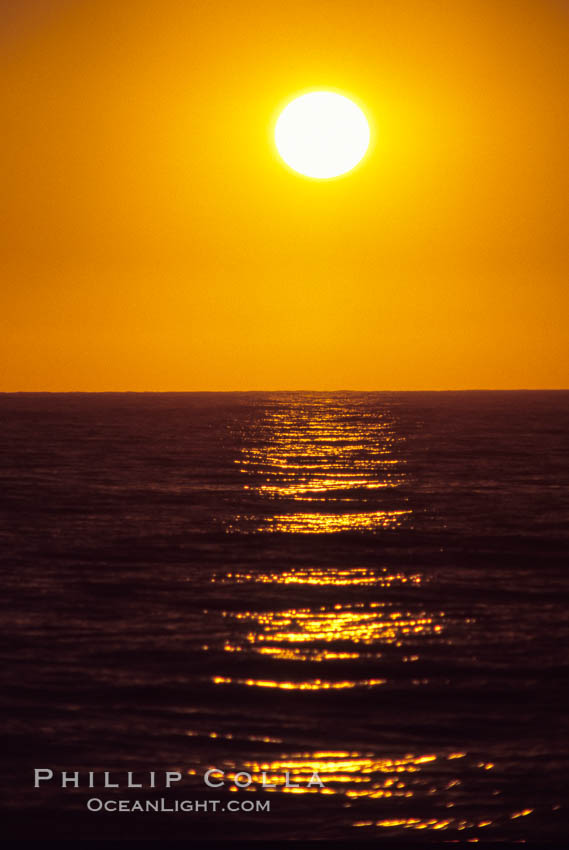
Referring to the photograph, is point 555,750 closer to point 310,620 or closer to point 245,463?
point 310,620

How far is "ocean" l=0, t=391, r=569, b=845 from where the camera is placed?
13.9 metres

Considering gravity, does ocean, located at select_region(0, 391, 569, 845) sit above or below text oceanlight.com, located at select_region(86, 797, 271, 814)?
above

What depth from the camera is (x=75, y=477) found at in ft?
216

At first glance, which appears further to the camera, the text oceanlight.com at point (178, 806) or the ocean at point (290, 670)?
the ocean at point (290, 670)

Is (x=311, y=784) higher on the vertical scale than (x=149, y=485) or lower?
lower

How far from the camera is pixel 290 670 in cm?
2017

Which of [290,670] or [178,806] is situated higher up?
[290,670]

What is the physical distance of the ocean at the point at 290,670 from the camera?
13.9m

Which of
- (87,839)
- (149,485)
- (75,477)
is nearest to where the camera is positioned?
(87,839)

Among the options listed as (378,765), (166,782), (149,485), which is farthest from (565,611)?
(149,485)

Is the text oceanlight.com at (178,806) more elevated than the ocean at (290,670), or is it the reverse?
the ocean at (290,670)

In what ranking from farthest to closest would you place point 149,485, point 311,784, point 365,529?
point 149,485, point 365,529, point 311,784

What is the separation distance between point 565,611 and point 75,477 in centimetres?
4561

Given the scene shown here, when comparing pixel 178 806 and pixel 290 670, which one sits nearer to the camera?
pixel 178 806
